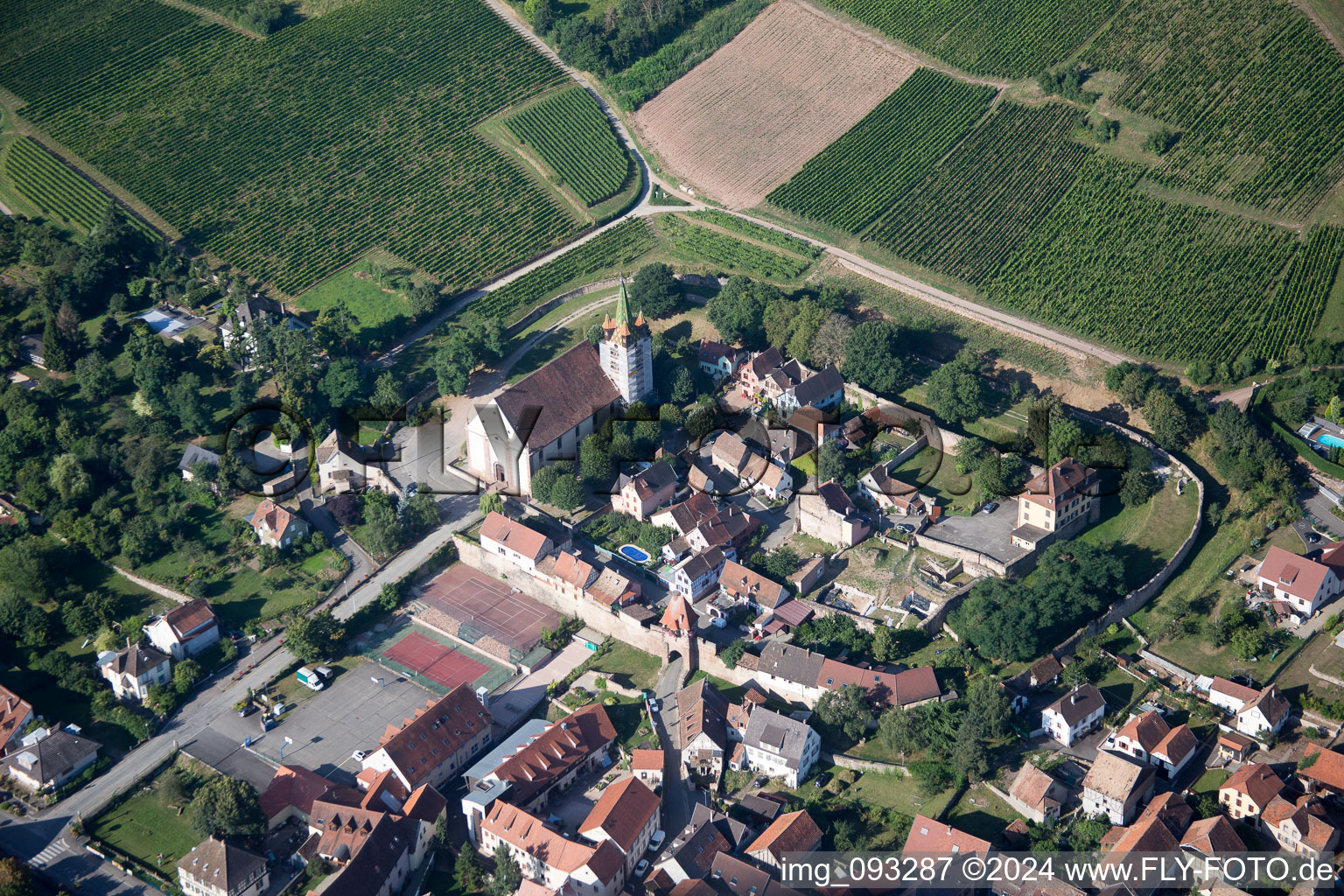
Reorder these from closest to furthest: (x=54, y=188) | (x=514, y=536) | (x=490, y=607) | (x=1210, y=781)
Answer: (x=1210, y=781) → (x=490, y=607) → (x=514, y=536) → (x=54, y=188)

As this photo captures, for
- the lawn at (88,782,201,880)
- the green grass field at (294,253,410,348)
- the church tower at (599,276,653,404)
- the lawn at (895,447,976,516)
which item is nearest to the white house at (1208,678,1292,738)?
the lawn at (895,447,976,516)

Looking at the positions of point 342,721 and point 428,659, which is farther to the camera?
point 428,659

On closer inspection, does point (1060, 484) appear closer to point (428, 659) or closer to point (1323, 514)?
point (1323, 514)

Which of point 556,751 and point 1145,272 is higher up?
point 1145,272

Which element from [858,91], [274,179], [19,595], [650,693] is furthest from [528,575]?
[858,91]

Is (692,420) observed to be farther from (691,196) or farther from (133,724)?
(133,724)

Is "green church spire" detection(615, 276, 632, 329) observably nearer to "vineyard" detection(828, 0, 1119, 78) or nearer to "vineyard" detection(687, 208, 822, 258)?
"vineyard" detection(687, 208, 822, 258)

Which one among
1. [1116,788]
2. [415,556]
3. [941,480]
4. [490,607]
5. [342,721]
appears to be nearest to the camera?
[1116,788]

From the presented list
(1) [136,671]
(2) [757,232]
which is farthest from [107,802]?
(2) [757,232]
